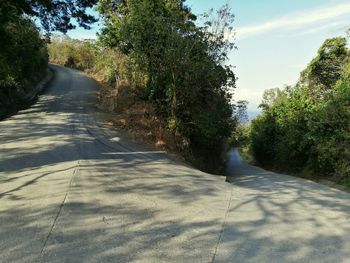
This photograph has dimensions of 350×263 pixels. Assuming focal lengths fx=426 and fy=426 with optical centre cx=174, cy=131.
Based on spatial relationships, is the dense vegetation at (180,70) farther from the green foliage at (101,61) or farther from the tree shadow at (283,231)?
the tree shadow at (283,231)

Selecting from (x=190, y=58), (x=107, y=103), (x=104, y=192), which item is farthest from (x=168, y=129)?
(x=104, y=192)

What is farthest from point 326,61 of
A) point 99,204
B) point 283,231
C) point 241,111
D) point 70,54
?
point 70,54

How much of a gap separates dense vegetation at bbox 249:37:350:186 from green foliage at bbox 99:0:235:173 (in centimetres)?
452

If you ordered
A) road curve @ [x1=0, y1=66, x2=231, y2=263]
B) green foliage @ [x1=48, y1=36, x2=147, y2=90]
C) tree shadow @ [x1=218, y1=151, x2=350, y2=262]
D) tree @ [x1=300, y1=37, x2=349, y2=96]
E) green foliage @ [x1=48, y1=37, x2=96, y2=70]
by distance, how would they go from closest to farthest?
road curve @ [x1=0, y1=66, x2=231, y2=263], tree shadow @ [x1=218, y1=151, x2=350, y2=262], green foliage @ [x1=48, y1=36, x2=147, y2=90], tree @ [x1=300, y1=37, x2=349, y2=96], green foliage @ [x1=48, y1=37, x2=96, y2=70]

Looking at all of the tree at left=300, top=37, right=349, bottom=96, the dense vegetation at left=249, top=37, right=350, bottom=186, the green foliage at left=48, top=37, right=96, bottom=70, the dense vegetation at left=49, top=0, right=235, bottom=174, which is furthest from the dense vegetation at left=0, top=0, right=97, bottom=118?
the green foliage at left=48, top=37, right=96, bottom=70

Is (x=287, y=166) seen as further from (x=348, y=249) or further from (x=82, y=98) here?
(x=348, y=249)

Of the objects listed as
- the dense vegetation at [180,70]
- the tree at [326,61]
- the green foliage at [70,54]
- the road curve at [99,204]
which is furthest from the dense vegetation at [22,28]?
the green foliage at [70,54]

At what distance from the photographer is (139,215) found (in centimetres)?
755

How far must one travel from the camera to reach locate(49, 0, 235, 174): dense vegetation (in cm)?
1817

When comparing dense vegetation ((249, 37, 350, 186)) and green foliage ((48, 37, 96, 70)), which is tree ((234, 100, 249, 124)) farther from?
green foliage ((48, 37, 96, 70))

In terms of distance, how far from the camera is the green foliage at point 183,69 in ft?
59.6

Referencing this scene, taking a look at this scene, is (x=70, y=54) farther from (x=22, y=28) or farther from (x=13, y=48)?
(x=13, y=48)

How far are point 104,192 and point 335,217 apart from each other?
4.87 meters

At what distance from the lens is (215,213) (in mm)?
8125
